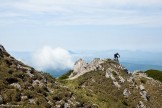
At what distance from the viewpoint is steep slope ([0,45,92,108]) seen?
35.9 m

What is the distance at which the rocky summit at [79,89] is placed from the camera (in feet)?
123

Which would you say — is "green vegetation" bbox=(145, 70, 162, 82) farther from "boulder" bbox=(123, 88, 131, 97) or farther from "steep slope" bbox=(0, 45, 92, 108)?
"steep slope" bbox=(0, 45, 92, 108)

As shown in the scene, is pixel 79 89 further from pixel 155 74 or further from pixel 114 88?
pixel 155 74

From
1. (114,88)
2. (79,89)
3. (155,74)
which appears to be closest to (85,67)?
(114,88)

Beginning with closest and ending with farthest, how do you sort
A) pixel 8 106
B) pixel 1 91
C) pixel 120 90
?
1. pixel 8 106
2. pixel 1 91
3. pixel 120 90

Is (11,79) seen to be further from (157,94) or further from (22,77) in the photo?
(157,94)

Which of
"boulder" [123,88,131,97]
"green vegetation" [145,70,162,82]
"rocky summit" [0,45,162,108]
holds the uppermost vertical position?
"rocky summit" [0,45,162,108]

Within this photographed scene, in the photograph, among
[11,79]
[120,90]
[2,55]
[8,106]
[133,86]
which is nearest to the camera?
[8,106]

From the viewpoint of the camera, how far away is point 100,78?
2571 inches

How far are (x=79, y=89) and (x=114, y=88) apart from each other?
9279mm

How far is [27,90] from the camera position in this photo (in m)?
39.1

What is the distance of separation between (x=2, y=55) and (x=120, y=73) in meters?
29.9

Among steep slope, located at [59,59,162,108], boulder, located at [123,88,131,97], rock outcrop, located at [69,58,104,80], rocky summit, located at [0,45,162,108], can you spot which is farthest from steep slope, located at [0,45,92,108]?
rock outcrop, located at [69,58,104,80]

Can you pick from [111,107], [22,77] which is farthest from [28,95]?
[111,107]
